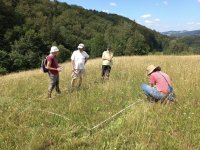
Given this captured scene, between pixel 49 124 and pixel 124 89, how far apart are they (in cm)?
340

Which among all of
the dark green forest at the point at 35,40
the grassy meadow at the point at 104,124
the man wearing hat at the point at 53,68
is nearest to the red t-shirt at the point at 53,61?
the man wearing hat at the point at 53,68

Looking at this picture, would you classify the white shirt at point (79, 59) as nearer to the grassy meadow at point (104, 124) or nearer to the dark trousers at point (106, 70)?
the dark trousers at point (106, 70)

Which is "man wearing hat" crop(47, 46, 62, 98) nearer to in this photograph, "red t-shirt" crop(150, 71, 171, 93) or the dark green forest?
"red t-shirt" crop(150, 71, 171, 93)

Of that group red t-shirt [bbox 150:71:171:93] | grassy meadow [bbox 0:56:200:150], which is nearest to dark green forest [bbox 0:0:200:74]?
grassy meadow [bbox 0:56:200:150]

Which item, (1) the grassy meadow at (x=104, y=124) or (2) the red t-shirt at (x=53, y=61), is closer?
(1) the grassy meadow at (x=104, y=124)

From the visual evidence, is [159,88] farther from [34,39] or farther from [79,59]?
[34,39]

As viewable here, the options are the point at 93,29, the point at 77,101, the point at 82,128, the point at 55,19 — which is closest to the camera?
the point at 82,128

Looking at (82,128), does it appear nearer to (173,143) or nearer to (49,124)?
(49,124)

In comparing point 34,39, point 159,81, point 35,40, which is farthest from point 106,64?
point 35,40

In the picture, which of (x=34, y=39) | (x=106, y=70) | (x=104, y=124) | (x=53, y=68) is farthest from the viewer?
(x=34, y=39)

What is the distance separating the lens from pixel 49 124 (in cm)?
702

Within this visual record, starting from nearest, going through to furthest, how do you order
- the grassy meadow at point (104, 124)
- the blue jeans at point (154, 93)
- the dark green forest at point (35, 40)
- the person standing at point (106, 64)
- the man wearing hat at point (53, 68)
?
the grassy meadow at point (104, 124)
the blue jeans at point (154, 93)
the man wearing hat at point (53, 68)
the person standing at point (106, 64)
the dark green forest at point (35, 40)

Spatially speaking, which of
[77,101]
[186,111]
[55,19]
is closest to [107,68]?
[77,101]

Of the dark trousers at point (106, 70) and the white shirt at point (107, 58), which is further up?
the white shirt at point (107, 58)
